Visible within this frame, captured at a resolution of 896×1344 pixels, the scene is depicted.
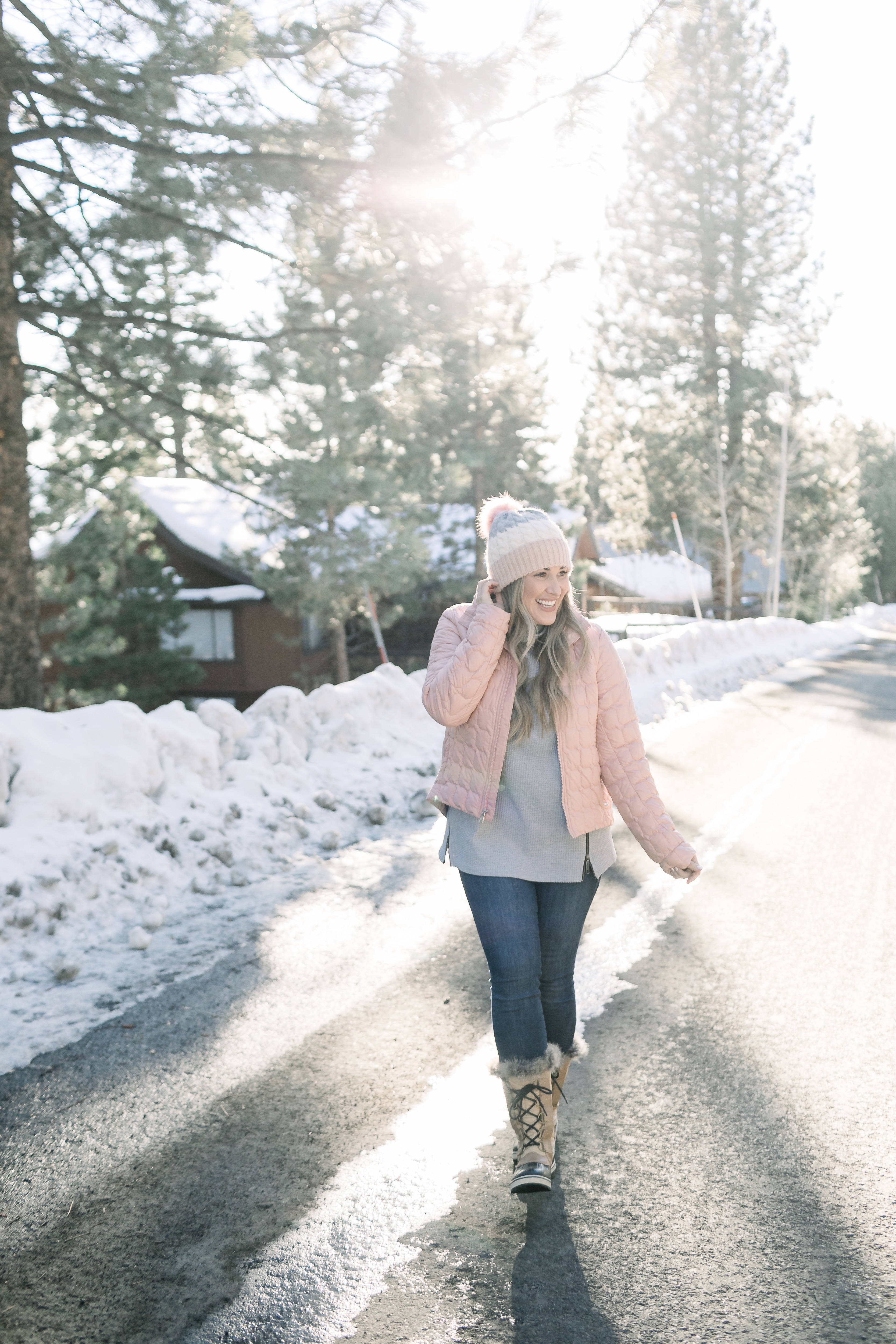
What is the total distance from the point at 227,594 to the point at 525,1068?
22802 millimetres

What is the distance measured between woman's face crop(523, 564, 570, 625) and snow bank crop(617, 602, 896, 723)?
25.3 ft

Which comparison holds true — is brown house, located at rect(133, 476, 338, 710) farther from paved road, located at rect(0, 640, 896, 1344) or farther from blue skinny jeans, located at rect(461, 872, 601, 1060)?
blue skinny jeans, located at rect(461, 872, 601, 1060)

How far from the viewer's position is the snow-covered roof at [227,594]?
959 inches

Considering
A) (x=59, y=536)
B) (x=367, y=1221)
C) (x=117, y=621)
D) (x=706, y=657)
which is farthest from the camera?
(x=117, y=621)

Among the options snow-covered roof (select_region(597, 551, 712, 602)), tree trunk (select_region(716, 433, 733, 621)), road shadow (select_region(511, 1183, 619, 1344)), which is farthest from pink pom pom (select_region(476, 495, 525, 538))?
snow-covered roof (select_region(597, 551, 712, 602))

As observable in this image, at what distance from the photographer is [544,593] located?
2.95 m

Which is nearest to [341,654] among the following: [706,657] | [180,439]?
[706,657]

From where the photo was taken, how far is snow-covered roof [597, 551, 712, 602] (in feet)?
194

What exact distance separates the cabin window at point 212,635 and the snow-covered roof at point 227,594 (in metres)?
0.54

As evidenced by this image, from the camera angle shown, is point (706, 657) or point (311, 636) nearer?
point (706, 657)

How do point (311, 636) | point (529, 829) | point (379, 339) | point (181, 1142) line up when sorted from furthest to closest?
point (311, 636), point (379, 339), point (181, 1142), point (529, 829)

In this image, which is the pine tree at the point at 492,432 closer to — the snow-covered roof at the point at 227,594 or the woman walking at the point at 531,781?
the snow-covered roof at the point at 227,594

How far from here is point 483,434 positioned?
27.5m

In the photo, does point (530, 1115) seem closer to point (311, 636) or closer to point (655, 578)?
point (311, 636)
